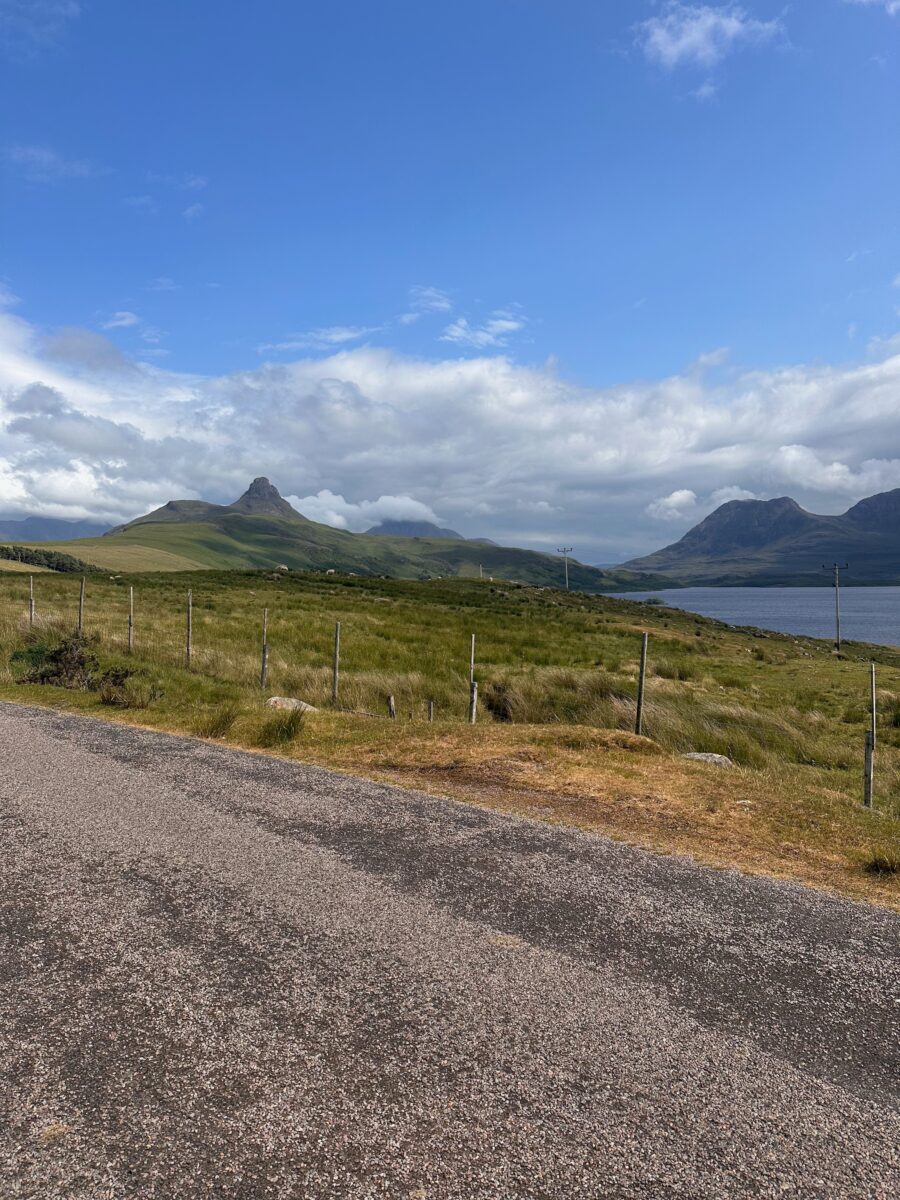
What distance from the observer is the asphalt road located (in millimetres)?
3512

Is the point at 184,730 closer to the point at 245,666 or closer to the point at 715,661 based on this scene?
the point at 245,666

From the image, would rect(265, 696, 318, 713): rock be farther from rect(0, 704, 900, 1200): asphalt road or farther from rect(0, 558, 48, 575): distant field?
rect(0, 558, 48, 575): distant field

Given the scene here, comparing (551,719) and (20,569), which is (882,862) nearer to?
(551,719)

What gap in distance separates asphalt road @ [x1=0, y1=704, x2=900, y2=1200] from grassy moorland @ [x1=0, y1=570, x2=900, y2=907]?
207cm

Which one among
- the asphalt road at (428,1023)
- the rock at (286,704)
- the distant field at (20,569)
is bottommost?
the rock at (286,704)

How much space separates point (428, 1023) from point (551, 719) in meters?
13.6

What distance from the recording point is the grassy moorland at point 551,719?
9.20m

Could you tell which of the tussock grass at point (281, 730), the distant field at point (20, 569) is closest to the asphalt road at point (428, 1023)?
the tussock grass at point (281, 730)

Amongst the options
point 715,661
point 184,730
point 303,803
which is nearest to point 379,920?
point 303,803

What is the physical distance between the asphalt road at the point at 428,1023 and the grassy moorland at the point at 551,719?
2.07 metres

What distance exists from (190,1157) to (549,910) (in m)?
3.54

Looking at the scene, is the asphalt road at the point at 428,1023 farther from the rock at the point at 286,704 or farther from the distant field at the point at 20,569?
the distant field at the point at 20,569

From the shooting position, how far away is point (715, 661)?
116ft

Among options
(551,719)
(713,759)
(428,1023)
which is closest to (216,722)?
(551,719)
